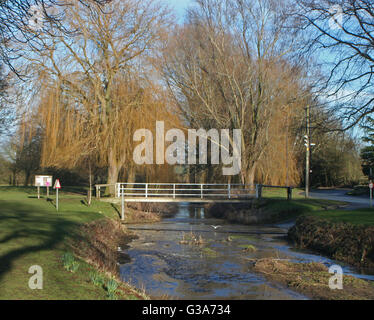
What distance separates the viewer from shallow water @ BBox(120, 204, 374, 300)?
35.0 ft

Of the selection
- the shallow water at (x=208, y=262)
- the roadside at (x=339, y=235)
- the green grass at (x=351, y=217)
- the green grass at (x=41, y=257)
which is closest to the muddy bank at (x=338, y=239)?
the roadside at (x=339, y=235)

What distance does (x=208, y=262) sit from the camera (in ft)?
47.4

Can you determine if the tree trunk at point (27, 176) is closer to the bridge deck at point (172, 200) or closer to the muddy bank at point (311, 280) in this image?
the bridge deck at point (172, 200)

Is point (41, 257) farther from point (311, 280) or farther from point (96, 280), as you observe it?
point (311, 280)

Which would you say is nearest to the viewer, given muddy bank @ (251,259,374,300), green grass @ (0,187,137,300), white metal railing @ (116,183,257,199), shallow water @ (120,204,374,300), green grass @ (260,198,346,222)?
green grass @ (0,187,137,300)

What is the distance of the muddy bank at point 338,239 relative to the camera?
45.0 feet

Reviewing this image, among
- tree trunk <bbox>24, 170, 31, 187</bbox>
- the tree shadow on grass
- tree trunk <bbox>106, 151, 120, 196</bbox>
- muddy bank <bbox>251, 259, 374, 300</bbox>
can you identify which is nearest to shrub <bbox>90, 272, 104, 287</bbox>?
the tree shadow on grass

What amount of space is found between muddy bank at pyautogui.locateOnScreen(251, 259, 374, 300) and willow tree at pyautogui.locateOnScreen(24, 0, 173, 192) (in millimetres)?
16547

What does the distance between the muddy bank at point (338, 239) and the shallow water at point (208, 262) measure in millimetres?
618

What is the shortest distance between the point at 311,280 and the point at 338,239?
481 cm

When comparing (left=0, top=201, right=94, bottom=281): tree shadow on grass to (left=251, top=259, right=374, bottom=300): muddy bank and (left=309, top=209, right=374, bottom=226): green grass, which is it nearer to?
(left=251, top=259, right=374, bottom=300): muddy bank

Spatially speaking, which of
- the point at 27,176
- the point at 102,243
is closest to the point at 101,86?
the point at 102,243
